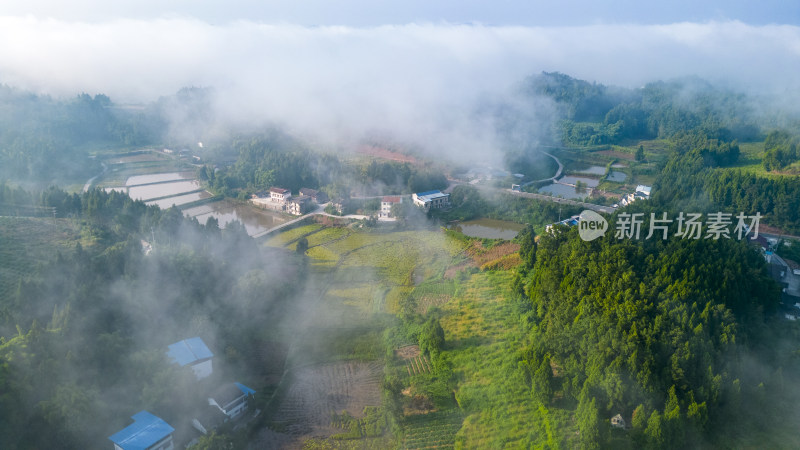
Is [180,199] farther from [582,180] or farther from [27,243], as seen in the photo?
[582,180]

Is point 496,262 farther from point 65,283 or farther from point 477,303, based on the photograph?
point 65,283

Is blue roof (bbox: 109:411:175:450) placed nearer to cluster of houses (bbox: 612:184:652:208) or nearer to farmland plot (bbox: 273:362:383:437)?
farmland plot (bbox: 273:362:383:437)

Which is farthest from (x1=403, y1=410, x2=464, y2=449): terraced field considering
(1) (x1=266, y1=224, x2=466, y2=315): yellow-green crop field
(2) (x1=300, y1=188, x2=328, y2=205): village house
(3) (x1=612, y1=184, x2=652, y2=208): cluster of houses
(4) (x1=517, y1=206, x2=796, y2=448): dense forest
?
(3) (x1=612, y1=184, x2=652, y2=208): cluster of houses

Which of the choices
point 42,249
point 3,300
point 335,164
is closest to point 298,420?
point 3,300

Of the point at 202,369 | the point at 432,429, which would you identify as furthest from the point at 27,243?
the point at 432,429

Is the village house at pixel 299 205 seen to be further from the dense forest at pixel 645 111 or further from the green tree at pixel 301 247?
the dense forest at pixel 645 111

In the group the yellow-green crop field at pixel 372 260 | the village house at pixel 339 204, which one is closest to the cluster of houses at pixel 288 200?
the village house at pixel 339 204
